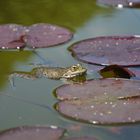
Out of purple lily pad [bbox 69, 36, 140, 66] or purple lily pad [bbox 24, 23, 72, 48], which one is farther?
purple lily pad [bbox 24, 23, 72, 48]

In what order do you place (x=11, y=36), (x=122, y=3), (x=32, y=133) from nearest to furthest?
(x=32, y=133), (x=11, y=36), (x=122, y=3)

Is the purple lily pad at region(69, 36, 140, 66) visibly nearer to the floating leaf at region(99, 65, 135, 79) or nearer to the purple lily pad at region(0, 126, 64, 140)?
the floating leaf at region(99, 65, 135, 79)

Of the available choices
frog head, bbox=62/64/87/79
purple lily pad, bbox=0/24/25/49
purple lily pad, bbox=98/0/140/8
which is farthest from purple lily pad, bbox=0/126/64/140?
purple lily pad, bbox=98/0/140/8

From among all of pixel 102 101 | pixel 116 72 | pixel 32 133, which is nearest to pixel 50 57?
pixel 116 72

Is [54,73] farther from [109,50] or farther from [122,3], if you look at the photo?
[122,3]

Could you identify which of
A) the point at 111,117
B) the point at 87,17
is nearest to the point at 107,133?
the point at 111,117

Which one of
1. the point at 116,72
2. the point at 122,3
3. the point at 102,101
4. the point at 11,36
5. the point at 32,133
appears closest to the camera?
the point at 32,133
